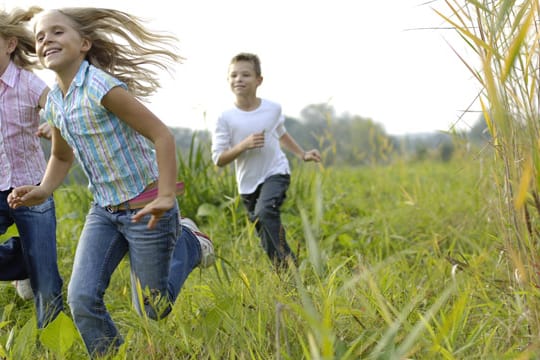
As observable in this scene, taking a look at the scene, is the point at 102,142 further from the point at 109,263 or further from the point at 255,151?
the point at 255,151

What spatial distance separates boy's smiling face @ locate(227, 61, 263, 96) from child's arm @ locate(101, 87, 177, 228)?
184 cm

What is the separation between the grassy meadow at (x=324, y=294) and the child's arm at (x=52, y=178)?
44cm

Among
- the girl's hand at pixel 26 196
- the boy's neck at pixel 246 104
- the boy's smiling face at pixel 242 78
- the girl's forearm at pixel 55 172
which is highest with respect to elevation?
the boy's smiling face at pixel 242 78

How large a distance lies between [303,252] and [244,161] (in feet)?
2.04

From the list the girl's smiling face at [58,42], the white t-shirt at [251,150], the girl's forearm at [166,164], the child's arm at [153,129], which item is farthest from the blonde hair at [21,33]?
the white t-shirt at [251,150]

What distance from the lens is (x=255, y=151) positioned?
3.93m

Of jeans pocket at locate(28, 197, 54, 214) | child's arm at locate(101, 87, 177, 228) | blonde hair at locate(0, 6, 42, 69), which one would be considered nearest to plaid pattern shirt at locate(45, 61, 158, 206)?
child's arm at locate(101, 87, 177, 228)

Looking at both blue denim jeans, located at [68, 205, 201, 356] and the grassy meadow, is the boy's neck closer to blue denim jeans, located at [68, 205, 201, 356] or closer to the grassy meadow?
the grassy meadow

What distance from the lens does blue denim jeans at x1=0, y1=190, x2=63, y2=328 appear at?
2.72 m

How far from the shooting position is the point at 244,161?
3.94 m

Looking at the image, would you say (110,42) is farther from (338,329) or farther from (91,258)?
(338,329)

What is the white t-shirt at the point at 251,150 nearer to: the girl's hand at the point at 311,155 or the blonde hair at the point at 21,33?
the girl's hand at the point at 311,155

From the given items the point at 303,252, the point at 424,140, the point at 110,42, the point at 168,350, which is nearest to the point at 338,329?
the point at 168,350

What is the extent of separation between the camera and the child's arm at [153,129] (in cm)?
213
